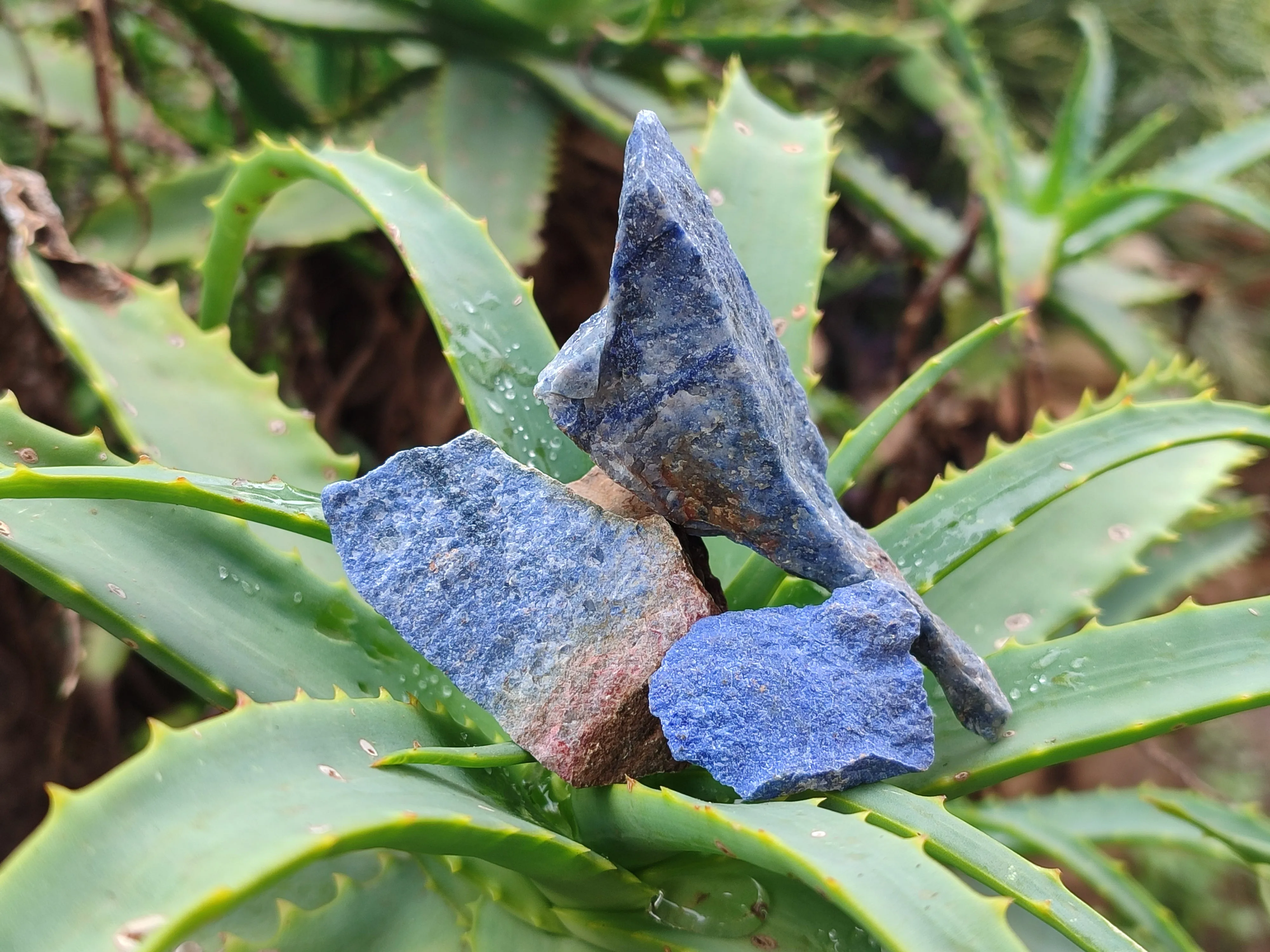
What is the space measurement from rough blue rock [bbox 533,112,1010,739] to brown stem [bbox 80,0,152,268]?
91cm

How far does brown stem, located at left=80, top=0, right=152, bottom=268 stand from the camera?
115 cm

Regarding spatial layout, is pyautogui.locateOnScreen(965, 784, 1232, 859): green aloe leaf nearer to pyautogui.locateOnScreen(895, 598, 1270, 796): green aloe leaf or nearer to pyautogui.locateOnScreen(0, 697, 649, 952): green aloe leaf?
pyautogui.locateOnScreen(895, 598, 1270, 796): green aloe leaf

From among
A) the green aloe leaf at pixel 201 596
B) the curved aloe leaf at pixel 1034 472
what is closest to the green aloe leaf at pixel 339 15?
the green aloe leaf at pixel 201 596

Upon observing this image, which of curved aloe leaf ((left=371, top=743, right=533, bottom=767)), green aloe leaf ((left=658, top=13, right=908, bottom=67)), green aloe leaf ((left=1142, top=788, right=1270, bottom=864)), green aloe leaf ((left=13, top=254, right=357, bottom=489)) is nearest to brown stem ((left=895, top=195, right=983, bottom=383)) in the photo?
green aloe leaf ((left=658, top=13, right=908, bottom=67))

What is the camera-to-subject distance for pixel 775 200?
939 millimetres

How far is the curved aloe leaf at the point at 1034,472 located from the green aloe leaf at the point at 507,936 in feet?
1.25

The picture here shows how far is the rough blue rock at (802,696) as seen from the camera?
0.60 metres

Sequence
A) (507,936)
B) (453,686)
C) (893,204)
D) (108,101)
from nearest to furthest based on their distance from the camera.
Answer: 1. (507,936)
2. (453,686)
3. (108,101)
4. (893,204)

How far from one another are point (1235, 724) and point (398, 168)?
91.5 inches

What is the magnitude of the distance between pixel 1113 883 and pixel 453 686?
830 mm

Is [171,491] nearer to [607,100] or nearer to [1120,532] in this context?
[1120,532]

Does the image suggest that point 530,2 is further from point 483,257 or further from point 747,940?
point 747,940

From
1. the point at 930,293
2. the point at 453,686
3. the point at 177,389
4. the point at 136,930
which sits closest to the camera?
the point at 136,930

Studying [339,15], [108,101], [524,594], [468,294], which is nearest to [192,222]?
[108,101]
